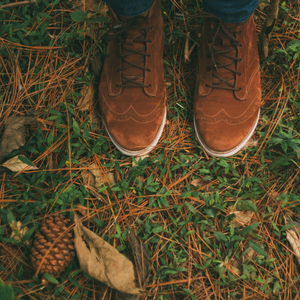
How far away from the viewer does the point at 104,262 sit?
123cm

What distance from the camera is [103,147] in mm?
1475

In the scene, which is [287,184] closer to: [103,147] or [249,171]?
[249,171]

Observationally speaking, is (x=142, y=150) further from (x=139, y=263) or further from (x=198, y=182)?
(x=139, y=263)

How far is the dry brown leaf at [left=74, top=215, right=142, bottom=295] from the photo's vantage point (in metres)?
1.18

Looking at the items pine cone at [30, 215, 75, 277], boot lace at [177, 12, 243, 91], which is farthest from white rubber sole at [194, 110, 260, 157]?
pine cone at [30, 215, 75, 277]

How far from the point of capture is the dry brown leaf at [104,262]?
1.18 metres

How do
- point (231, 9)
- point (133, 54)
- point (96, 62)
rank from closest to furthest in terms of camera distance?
point (231, 9), point (133, 54), point (96, 62)

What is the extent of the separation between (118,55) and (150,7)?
31 cm

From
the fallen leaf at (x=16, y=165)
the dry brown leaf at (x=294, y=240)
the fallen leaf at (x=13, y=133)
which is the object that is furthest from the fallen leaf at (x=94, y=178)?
the dry brown leaf at (x=294, y=240)

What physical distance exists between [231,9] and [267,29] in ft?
1.53

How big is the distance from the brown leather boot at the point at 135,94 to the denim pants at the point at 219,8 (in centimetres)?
16

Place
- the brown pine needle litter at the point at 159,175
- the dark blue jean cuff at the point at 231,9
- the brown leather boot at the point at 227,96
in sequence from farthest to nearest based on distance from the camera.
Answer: the brown leather boot at the point at 227,96
the brown pine needle litter at the point at 159,175
the dark blue jean cuff at the point at 231,9

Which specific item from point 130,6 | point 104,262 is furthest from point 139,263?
point 130,6

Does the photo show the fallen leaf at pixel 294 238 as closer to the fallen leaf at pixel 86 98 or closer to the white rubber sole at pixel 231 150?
the white rubber sole at pixel 231 150
